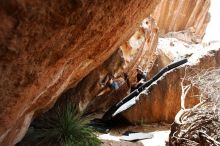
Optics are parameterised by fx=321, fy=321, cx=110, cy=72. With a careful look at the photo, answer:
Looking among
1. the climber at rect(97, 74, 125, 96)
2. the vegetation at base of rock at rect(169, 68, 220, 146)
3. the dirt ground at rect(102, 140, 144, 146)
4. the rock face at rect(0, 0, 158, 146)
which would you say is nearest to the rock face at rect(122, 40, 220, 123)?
the climber at rect(97, 74, 125, 96)

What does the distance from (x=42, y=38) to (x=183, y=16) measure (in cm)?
2133

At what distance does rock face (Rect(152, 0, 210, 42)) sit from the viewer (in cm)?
2328

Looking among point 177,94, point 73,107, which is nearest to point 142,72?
point 177,94

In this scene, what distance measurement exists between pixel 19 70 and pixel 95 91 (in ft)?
26.5

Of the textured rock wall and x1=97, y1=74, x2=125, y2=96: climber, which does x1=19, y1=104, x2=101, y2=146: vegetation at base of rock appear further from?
x1=97, y1=74, x2=125, y2=96: climber

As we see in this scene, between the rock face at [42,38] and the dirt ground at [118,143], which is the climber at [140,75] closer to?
the dirt ground at [118,143]

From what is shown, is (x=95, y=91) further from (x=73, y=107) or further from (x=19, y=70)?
(x=19, y=70)

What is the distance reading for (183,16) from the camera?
2438 centimetres

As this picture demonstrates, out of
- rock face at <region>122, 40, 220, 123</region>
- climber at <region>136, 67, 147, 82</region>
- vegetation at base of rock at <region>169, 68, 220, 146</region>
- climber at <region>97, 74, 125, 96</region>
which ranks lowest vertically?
vegetation at base of rock at <region>169, 68, 220, 146</region>

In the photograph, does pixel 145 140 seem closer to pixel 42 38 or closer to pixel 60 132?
pixel 60 132

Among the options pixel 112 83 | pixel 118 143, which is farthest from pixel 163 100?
pixel 118 143

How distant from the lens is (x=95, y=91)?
12688 millimetres

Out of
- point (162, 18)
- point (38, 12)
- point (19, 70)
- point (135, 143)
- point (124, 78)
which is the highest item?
point (162, 18)

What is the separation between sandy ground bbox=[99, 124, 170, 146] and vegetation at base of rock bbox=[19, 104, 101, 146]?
0.73m
